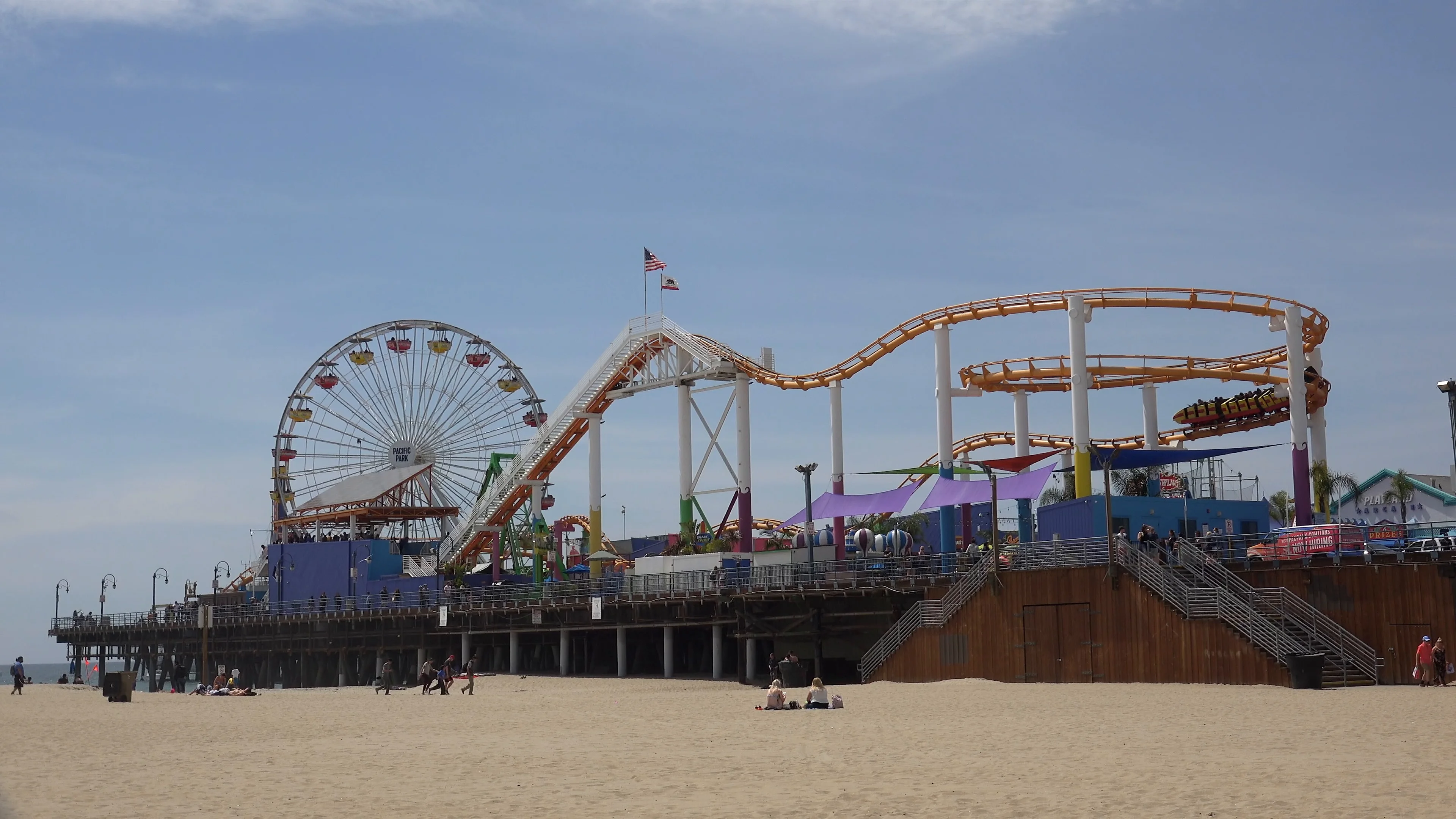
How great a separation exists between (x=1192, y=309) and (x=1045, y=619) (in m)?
11.0

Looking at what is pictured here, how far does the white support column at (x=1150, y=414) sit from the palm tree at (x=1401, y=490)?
16.5 m

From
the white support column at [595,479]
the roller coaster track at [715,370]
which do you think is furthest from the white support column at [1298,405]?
the white support column at [595,479]

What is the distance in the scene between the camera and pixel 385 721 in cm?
2769

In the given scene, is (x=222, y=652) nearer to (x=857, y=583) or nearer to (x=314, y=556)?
(x=314, y=556)

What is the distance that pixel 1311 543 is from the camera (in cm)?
3219

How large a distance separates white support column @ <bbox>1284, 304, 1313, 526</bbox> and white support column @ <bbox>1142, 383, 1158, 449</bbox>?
8.73m

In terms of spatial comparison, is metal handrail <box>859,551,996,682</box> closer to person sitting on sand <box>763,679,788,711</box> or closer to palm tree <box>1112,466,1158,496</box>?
person sitting on sand <box>763,679,788,711</box>

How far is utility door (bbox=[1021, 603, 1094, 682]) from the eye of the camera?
106 feet

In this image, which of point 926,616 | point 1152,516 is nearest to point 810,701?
point 926,616

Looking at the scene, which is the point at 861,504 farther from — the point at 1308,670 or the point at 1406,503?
the point at 1406,503

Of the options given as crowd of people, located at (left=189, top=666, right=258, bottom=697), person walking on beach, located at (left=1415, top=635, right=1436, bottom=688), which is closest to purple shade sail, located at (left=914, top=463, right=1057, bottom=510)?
person walking on beach, located at (left=1415, top=635, right=1436, bottom=688)

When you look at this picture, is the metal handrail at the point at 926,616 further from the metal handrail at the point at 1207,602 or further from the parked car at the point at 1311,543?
the parked car at the point at 1311,543

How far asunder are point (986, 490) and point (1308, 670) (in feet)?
40.4

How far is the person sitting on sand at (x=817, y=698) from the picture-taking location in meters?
27.1
